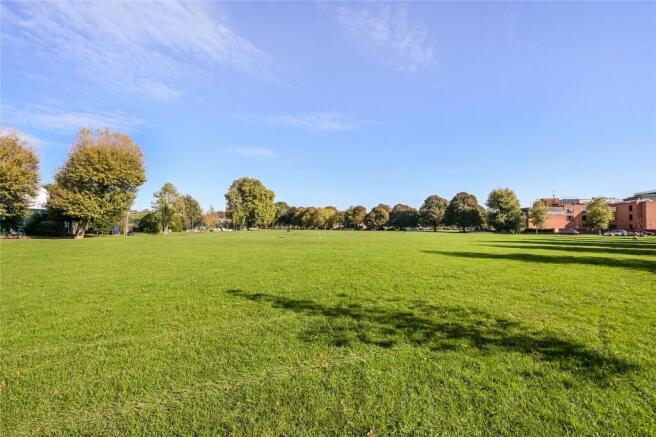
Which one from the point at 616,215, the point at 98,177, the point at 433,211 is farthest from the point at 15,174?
the point at 616,215

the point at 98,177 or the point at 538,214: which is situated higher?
the point at 98,177

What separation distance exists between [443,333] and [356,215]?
14405 cm

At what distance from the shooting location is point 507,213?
274 feet

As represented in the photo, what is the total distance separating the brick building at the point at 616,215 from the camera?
90.1 meters

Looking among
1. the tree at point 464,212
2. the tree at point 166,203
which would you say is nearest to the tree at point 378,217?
the tree at point 464,212

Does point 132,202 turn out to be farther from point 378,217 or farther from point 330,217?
point 330,217

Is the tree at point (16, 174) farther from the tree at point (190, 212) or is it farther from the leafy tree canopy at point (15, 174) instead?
the tree at point (190, 212)

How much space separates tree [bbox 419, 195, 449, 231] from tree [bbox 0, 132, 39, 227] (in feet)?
324

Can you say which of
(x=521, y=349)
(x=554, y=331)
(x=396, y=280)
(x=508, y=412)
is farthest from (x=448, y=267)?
(x=508, y=412)

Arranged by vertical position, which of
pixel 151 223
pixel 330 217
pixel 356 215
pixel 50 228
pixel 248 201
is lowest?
pixel 50 228

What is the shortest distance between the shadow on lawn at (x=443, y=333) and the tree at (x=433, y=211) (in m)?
108

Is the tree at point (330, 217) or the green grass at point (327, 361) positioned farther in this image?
the tree at point (330, 217)

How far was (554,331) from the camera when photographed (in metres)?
6.22

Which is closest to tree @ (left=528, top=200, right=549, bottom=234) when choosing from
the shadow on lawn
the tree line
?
the tree line
